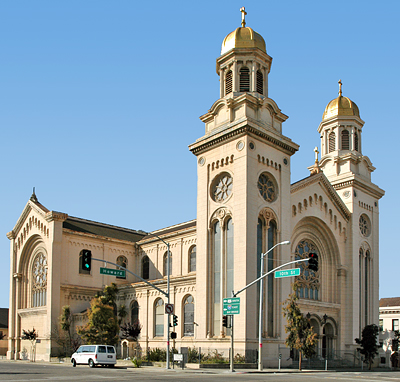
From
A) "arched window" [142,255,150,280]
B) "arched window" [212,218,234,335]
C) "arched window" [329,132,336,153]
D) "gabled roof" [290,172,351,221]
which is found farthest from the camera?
"arched window" [142,255,150,280]

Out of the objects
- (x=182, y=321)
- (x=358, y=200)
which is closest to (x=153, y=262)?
(x=182, y=321)

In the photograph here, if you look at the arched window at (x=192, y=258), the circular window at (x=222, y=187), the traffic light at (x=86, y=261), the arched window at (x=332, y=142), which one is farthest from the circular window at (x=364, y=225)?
the traffic light at (x=86, y=261)

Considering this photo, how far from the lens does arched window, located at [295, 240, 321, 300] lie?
5319cm

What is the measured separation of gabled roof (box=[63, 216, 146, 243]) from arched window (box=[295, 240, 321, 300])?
74.6ft

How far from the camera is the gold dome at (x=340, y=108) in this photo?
62875 mm

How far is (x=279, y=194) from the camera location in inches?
1937

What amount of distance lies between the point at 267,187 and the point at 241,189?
12.3 feet

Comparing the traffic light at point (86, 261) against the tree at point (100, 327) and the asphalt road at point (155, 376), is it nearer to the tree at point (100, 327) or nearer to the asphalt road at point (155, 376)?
the asphalt road at point (155, 376)

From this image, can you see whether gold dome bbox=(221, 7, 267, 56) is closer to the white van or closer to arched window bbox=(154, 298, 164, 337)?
arched window bbox=(154, 298, 164, 337)

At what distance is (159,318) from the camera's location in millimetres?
55094

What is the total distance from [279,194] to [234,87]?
1077cm

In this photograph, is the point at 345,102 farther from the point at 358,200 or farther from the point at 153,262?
the point at 153,262

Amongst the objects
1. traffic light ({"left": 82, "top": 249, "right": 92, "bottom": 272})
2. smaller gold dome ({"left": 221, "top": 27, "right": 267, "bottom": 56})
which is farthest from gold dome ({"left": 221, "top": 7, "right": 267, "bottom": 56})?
traffic light ({"left": 82, "top": 249, "right": 92, "bottom": 272})

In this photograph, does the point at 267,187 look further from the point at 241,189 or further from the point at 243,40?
the point at 243,40
